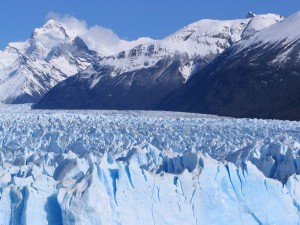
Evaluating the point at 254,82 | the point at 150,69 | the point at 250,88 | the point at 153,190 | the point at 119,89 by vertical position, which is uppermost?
the point at 150,69

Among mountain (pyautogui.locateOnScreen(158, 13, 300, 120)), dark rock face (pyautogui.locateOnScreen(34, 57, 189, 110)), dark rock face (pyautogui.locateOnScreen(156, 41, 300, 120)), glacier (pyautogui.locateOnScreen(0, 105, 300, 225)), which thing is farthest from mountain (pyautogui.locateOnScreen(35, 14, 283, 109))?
glacier (pyautogui.locateOnScreen(0, 105, 300, 225))

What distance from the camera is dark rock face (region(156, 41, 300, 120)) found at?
56062 mm

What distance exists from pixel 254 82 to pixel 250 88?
2.72 ft

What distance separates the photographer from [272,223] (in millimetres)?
10297

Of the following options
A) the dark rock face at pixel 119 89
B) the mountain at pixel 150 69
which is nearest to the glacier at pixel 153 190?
the dark rock face at pixel 119 89

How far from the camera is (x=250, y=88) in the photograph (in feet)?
205

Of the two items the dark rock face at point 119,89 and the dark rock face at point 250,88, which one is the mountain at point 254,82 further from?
the dark rock face at point 119,89

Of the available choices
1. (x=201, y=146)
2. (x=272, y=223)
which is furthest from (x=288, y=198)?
(x=201, y=146)

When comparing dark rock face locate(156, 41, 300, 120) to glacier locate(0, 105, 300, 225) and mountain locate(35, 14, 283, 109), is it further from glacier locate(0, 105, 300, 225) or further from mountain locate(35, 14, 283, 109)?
glacier locate(0, 105, 300, 225)

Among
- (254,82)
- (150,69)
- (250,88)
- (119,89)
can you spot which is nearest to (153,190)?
(250,88)

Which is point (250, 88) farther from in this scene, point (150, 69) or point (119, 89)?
point (150, 69)

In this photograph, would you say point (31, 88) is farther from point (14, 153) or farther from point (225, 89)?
point (14, 153)

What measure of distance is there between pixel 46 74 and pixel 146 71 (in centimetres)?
8252

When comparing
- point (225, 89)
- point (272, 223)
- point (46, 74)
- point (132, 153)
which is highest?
point (46, 74)
